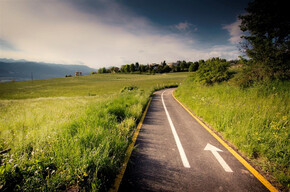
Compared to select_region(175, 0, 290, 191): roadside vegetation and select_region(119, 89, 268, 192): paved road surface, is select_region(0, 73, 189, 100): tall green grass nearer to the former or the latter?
select_region(175, 0, 290, 191): roadside vegetation

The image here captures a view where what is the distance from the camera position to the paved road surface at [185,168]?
2223 millimetres

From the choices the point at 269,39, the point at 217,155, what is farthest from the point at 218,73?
the point at 217,155

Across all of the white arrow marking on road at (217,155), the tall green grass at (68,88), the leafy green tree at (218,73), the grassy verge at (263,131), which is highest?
the leafy green tree at (218,73)

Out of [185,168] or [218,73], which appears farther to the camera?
[218,73]

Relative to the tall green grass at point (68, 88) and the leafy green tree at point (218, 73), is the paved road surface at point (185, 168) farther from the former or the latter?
the tall green grass at point (68, 88)

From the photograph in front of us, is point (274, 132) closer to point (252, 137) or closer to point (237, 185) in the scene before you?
point (252, 137)

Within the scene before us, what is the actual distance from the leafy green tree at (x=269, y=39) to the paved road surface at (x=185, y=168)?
7572mm

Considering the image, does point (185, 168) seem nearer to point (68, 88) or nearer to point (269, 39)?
point (269, 39)

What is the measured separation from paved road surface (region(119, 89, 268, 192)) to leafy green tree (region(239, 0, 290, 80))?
24.8ft

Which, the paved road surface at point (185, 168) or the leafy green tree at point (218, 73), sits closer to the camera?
the paved road surface at point (185, 168)

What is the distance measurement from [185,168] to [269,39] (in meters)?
11.1

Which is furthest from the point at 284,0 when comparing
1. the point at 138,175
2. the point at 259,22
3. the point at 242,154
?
the point at 138,175

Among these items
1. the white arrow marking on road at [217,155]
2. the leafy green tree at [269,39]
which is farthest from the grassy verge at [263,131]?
the leafy green tree at [269,39]

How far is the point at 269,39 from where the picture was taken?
26.0 feet
